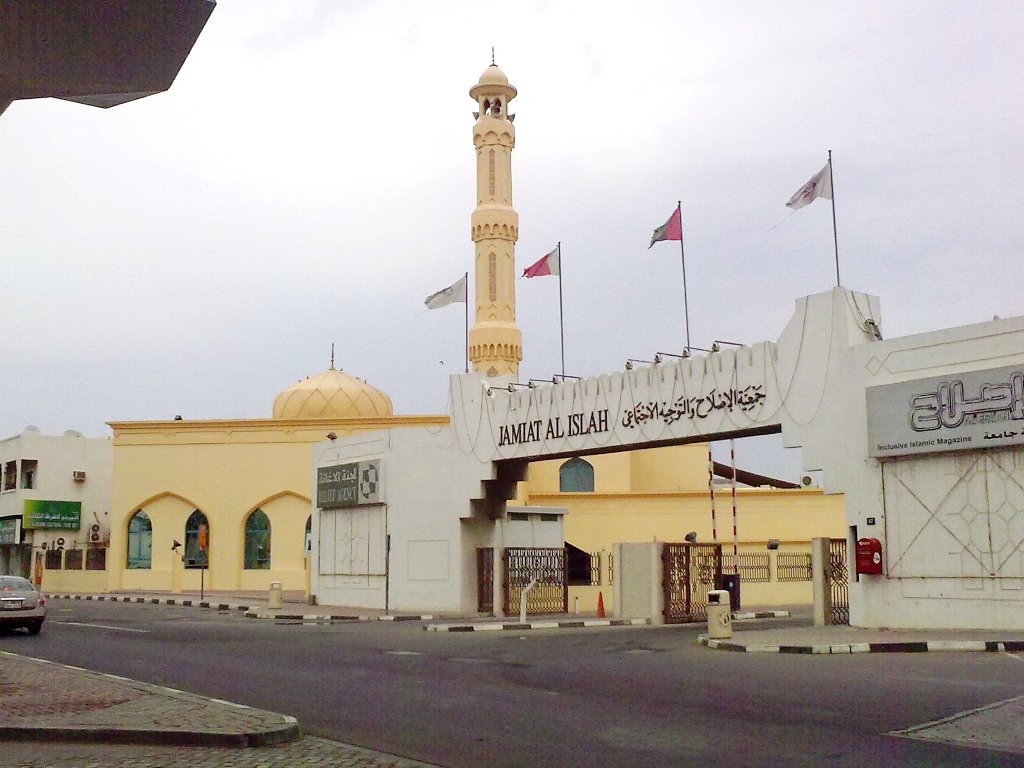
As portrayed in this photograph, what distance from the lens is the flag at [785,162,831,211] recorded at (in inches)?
835

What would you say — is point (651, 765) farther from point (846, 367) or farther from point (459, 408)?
point (459, 408)

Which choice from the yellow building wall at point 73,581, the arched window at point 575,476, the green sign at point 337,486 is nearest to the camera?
the green sign at point 337,486

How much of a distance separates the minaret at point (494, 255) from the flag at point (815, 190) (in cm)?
2047

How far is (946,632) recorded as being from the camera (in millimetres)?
17562

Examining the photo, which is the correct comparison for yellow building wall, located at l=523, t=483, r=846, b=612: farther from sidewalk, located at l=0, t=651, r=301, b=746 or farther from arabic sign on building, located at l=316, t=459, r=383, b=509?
sidewalk, located at l=0, t=651, r=301, b=746

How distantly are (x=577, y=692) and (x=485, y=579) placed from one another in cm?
1635

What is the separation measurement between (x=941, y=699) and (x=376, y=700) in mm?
5297

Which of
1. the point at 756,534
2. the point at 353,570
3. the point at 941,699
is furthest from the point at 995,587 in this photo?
the point at 756,534

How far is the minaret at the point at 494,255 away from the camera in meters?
41.8

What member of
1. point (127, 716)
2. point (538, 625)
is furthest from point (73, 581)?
point (127, 716)

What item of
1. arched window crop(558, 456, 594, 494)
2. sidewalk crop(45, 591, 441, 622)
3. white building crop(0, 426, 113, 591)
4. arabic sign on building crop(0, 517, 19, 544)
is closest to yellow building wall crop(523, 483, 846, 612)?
arched window crop(558, 456, 594, 494)

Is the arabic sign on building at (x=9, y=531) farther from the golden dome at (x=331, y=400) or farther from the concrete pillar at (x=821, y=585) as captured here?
the concrete pillar at (x=821, y=585)

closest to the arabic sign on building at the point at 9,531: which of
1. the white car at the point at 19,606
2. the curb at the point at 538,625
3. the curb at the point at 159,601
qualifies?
the curb at the point at 159,601

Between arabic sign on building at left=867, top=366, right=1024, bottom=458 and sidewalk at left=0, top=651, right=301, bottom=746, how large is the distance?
40.4ft
